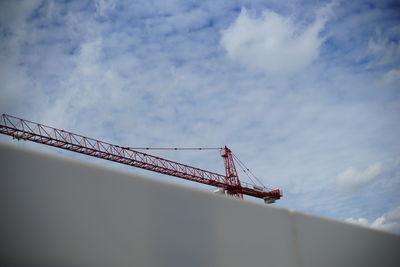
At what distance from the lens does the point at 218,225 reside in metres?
2.02

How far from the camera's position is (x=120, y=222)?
62.7 inches

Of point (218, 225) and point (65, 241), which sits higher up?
point (218, 225)

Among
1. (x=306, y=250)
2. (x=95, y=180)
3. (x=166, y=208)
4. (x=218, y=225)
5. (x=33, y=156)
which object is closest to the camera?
(x=33, y=156)

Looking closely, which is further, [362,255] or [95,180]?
[362,255]

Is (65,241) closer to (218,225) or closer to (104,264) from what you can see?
(104,264)

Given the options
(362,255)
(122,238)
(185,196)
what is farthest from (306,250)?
(122,238)

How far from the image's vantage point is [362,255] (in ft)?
9.98

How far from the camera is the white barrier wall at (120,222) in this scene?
1340mm

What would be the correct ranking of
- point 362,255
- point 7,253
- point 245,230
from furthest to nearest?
point 362,255 < point 245,230 < point 7,253

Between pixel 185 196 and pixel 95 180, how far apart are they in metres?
0.55

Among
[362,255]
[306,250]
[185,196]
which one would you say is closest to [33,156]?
[185,196]

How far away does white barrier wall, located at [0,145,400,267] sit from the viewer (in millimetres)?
1340

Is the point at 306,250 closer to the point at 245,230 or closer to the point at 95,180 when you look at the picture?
the point at 245,230

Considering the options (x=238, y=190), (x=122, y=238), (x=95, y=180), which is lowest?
(x=122, y=238)
